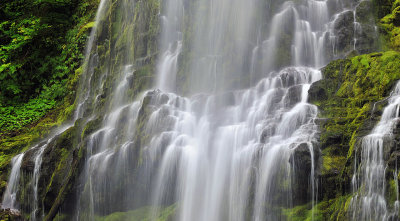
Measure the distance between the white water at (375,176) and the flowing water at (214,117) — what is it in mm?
1406

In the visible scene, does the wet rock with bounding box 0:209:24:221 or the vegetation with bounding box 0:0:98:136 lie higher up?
the vegetation with bounding box 0:0:98:136

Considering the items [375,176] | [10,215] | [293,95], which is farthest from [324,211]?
[10,215]

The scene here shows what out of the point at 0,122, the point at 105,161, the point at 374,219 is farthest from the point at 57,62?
the point at 374,219

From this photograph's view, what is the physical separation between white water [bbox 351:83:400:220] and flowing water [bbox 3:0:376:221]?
1.41 m

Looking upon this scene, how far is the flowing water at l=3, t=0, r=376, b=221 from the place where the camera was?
10.8 m

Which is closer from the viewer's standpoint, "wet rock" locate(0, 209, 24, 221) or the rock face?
the rock face

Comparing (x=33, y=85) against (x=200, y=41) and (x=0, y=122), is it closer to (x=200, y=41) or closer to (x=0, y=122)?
(x=0, y=122)

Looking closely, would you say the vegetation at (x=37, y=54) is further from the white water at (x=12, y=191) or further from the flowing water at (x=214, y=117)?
the white water at (x=12, y=191)

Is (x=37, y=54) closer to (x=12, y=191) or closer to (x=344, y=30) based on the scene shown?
(x=12, y=191)

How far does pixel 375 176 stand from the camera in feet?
27.2

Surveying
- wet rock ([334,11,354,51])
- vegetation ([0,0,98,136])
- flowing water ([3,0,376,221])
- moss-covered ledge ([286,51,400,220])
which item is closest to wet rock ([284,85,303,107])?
flowing water ([3,0,376,221])

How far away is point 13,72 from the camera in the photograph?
72.0 feet

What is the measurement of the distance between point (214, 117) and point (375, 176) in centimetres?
690

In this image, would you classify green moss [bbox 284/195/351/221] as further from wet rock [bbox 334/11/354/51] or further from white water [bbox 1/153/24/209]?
white water [bbox 1/153/24/209]
